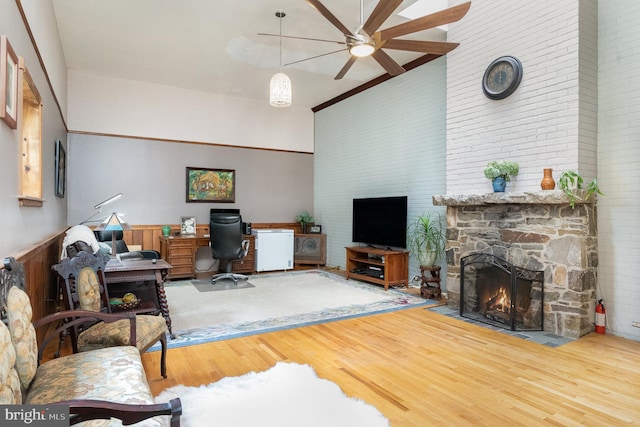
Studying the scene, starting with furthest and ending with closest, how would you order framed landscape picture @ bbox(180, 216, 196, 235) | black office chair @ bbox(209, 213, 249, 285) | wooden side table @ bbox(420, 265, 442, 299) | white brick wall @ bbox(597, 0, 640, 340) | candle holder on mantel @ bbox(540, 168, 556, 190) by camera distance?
framed landscape picture @ bbox(180, 216, 196, 235) < black office chair @ bbox(209, 213, 249, 285) < wooden side table @ bbox(420, 265, 442, 299) < candle holder on mantel @ bbox(540, 168, 556, 190) < white brick wall @ bbox(597, 0, 640, 340)

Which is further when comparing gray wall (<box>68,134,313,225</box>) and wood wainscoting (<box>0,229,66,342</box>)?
gray wall (<box>68,134,313,225</box>)

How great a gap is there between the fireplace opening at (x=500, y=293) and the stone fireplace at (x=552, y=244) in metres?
0.07

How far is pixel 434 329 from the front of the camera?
12.2 feet

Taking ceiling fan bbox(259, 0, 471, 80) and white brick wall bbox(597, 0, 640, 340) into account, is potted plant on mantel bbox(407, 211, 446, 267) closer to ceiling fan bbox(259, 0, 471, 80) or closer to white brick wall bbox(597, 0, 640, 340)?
white brick wall bbox(597, 0, 640, 340)

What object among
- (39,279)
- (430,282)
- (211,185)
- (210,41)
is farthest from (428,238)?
(39,279)

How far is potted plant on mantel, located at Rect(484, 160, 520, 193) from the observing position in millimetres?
3881

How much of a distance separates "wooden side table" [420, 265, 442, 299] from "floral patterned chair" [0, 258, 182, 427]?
12.9ft

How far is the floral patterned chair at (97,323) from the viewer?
2.31 m

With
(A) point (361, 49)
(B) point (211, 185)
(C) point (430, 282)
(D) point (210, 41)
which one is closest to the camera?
(A) point (361, 49)

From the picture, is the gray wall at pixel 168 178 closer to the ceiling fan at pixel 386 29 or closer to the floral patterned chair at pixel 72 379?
the ceiling fan at pixel 386 29

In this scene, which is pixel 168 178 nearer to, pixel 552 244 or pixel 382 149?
pixel 382 149

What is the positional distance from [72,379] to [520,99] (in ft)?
14.3

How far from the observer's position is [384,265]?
5.49m

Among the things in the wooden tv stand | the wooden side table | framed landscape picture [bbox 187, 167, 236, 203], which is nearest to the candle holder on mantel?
the wooden side table
